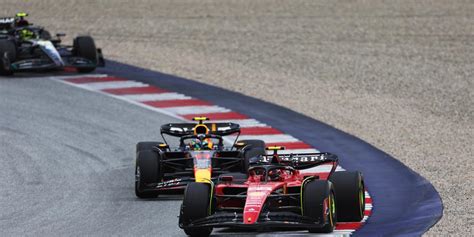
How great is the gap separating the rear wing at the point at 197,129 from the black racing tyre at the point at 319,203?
13.4 ft

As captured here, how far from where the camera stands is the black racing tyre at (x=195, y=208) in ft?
50.8

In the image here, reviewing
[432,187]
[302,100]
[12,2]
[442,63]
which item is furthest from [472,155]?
[12,2]

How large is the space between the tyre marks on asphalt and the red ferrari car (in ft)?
12.9

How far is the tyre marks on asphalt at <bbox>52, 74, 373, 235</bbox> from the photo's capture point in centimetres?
2291

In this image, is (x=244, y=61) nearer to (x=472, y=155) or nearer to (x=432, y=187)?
(x=472, y=155)

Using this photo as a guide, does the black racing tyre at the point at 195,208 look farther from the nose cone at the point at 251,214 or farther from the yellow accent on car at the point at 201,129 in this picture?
the yellow accent on car at the point at 201,129

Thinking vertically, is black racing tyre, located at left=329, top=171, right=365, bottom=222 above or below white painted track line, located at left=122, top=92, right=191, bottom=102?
above

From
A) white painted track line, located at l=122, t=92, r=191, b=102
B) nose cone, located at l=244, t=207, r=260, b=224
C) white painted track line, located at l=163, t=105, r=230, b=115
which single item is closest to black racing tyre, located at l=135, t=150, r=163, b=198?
nose cone, located at l=244, t=207, r=260, b=224

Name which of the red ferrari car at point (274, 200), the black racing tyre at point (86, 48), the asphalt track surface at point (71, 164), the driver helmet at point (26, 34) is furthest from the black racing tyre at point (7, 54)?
the red ferrari car at point (274, 200)

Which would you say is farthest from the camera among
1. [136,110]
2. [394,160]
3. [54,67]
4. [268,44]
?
[268,44]

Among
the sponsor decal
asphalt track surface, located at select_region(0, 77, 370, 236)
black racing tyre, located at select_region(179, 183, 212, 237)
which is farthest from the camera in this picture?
the sponsor decal

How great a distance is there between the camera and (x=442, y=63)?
30719mm

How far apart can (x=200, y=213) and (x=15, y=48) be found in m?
14.7

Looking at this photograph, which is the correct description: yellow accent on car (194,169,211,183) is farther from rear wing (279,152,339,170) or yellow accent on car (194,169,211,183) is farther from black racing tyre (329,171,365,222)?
black racing tyre (329,171,365,222)
